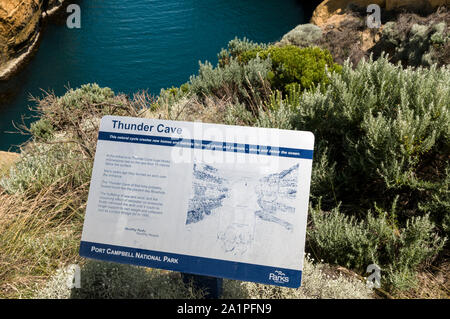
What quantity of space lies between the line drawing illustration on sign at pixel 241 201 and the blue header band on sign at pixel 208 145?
0.29 ft

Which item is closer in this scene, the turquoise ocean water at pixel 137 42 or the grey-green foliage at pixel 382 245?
the grey-green foliage at pixel 382 245

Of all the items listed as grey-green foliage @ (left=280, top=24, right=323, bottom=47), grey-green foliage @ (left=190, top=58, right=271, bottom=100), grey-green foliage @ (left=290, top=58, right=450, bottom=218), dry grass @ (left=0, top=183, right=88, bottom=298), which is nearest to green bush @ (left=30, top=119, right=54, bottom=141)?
grey-green foliage @ (left=190, top=58, right=271, bottom=100)

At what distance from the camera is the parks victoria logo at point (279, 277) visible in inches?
76.4

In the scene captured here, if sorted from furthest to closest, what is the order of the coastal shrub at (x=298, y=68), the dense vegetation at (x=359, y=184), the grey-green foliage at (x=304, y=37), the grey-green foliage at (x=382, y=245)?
the grey-green foliage at (x=304, y=37)
the coastal shrub at (x=298, y=68)
the dense vegetation at (x=359, y=184)
the grey-green foliage at (x=382, y=245)

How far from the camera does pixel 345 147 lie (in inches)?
132

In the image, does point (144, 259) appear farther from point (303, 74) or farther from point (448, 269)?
point (303, 74)

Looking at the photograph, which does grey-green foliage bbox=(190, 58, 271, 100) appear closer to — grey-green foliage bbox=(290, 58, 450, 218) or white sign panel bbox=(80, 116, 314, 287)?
grey-green foliage bbox=(290, 58, 450, 218)

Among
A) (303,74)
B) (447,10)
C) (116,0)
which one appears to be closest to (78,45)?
(116,0)

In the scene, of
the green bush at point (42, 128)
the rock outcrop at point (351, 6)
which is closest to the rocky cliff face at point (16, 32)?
the green bush at point (42, 128)

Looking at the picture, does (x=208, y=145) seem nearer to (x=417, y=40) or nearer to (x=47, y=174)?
(x=47, y=174)

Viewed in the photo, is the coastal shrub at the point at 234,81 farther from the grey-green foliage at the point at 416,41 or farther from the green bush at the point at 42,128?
the grey-green foliage at the point at 416,41

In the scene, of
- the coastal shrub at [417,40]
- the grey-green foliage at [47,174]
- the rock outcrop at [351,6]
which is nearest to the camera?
the grey-green foliage at [47,174]

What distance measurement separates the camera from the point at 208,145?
6.87 feet

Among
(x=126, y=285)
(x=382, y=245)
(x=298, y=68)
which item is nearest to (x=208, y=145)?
(x=126, y=285)
